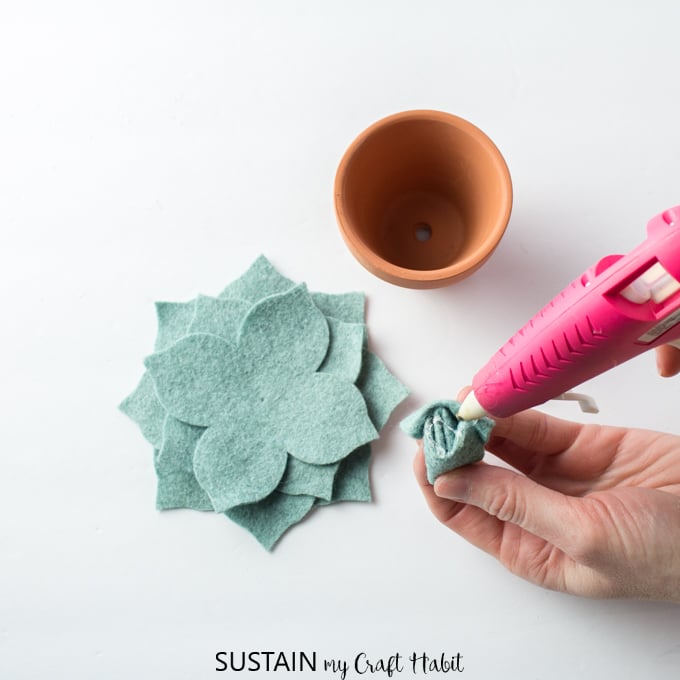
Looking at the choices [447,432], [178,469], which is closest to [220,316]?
[178,469]

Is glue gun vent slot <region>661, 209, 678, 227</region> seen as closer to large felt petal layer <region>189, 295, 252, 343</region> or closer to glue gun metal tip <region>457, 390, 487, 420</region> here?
glue gun metal tip <region>457, 390, 487, 420</region>

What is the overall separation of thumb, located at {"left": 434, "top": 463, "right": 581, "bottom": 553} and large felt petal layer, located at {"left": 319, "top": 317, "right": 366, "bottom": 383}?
6.6 inches

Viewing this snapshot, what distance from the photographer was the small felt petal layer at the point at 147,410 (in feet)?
2.27

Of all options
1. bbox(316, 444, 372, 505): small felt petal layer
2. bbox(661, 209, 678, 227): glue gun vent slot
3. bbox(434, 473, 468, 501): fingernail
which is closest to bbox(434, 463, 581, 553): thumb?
bbox(434, 473, 468, 501): fingernail

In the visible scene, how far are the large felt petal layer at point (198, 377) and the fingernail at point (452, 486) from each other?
23 centimetres

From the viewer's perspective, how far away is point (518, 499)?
533mm

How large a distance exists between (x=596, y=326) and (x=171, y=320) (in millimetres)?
447

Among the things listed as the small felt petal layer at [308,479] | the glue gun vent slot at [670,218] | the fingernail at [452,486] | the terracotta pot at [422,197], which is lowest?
the fingernail at [452,486]

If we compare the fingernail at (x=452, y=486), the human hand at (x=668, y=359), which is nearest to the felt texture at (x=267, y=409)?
the fingernail at (x=452, y=486)

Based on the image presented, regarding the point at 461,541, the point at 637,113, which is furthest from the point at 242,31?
the point at 461,541

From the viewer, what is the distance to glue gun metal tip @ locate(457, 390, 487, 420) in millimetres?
489

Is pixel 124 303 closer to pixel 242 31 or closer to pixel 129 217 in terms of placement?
pixel 129 217

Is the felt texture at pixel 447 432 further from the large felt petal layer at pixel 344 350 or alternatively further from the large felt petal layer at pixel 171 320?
the large felt petal layer at pixel 171 320

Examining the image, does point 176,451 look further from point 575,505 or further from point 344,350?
point 575,505
